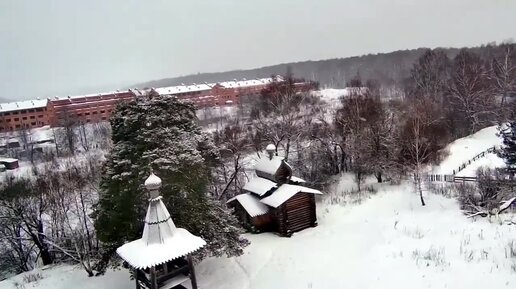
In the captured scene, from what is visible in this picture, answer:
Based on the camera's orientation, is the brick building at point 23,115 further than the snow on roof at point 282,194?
Yes

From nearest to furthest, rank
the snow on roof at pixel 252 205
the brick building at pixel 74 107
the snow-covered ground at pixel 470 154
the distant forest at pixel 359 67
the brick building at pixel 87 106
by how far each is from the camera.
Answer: the snow on roof at pixel 252 205 < the snow-covered ground at pixel 470 154 < the brick building at pixel 74 107 < the brick building at pixel 87 106 < the distant forest at pixel 359 67

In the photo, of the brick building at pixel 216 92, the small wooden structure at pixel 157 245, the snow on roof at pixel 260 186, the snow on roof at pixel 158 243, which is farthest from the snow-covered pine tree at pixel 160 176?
the brick building at pixel 216 92

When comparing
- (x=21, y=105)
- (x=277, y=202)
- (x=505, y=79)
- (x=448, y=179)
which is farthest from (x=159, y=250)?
(x=21, y=105)

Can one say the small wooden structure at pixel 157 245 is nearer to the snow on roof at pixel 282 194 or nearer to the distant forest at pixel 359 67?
the snow on roof at pixel 282 194

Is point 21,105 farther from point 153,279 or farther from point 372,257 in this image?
point 372,257

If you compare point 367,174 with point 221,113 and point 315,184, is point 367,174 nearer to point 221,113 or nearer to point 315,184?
point 315,184

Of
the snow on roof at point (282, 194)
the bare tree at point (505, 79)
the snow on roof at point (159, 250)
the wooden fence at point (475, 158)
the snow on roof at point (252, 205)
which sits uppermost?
the bare tree at point (505, 79)

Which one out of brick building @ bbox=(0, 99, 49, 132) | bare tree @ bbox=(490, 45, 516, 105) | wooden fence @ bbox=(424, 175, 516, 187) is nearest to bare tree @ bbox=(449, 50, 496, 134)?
bare tree @ bbox=(490, 45, 516, 105)
